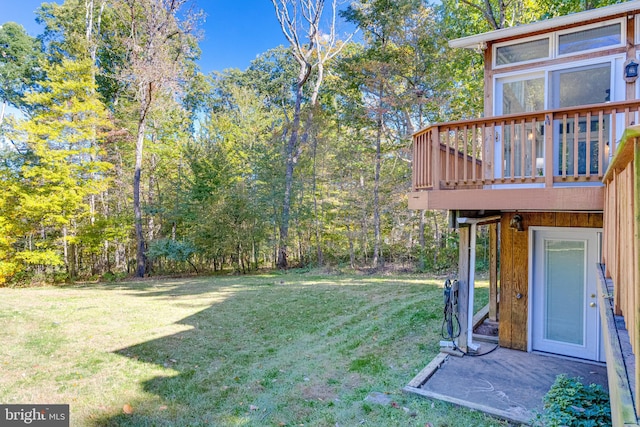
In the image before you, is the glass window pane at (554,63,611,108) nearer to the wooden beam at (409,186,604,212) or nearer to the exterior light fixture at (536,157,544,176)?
the exterior light fixture at (536,157,544,176)

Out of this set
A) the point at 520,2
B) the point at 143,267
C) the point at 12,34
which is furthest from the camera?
the point at 12,34

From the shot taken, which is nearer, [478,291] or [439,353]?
[439,353]

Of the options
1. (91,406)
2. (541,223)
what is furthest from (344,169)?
(91,406)

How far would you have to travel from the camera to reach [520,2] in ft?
40.3

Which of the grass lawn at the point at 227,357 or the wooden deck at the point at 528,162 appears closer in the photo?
the wooden deck at the point at 528,162

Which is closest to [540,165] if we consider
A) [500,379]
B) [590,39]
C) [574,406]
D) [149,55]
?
[590,39]

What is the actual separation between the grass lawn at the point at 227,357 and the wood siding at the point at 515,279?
110cm

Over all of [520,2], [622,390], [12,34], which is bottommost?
[622,390]

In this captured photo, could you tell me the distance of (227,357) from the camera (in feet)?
18.1

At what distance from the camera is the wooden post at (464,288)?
5.06 m

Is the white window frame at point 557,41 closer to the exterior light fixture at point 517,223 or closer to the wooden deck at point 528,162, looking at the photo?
the wooden deck at point 528,162

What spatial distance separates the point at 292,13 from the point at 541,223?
50.0ft

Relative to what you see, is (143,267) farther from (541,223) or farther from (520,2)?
(520,2)

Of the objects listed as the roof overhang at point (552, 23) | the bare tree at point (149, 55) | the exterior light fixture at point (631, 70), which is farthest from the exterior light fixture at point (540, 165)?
the bare tree at point (149, 55)
